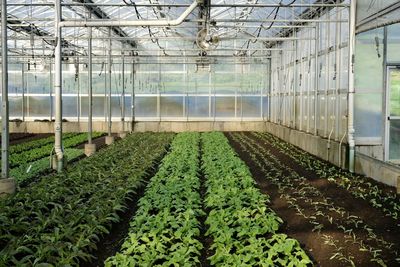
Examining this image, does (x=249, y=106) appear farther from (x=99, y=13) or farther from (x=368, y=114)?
(x=368, y=114)

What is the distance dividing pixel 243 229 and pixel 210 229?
1.56 feet

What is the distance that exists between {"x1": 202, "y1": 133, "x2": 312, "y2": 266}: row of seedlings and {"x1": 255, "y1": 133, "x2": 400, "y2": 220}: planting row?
1837mm

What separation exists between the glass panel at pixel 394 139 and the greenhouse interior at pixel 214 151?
4 centimetres

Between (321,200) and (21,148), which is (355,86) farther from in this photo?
(21,148)

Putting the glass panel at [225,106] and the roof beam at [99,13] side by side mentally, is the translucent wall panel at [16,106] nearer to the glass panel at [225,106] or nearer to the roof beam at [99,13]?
the roof beam at [99,13]

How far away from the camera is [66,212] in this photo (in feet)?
24.6

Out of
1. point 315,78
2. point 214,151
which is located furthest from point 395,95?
point 214,151

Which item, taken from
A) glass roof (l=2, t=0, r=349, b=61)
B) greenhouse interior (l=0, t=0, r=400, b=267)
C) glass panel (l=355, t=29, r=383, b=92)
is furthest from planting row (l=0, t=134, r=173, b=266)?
glass panel (l=355, t=29, r=383, b=92)

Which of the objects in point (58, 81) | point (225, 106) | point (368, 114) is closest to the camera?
point (58, 81)

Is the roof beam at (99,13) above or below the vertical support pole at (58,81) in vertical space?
above

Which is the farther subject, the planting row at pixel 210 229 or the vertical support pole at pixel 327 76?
the vertical support pole at pixel 327 76

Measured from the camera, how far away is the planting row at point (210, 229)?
523cm

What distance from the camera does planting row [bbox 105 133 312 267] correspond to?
5.23 meters

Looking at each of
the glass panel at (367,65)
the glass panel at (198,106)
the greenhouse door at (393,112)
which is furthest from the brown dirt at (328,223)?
the glass panel at (198,106)
